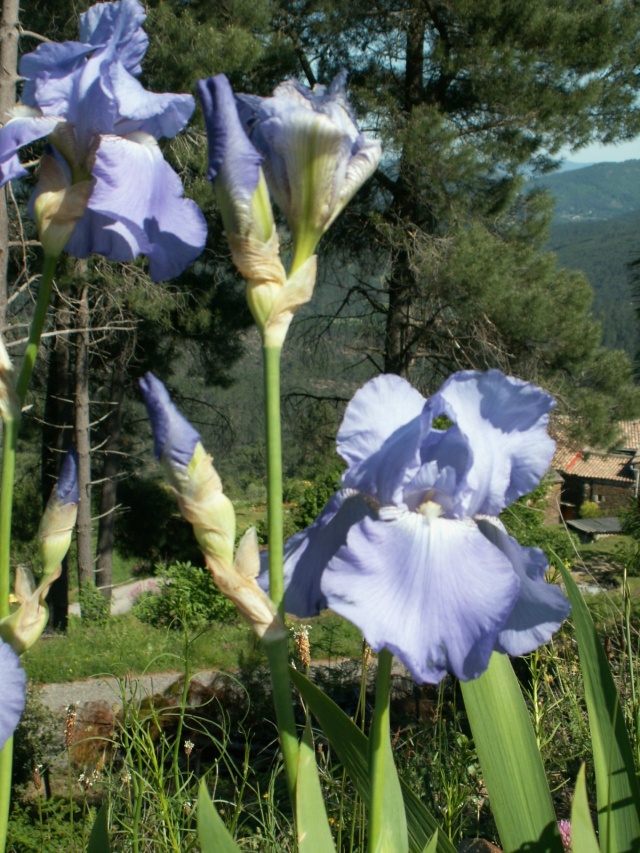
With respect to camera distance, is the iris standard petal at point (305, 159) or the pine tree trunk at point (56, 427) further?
the pine tree trunk at point (56, 427)

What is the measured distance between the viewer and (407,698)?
4262mm

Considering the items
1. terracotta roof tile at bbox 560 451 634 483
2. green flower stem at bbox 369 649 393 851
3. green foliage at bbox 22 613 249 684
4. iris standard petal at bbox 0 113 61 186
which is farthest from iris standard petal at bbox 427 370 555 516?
terracotta roof tile at bbox 560 451 634 483

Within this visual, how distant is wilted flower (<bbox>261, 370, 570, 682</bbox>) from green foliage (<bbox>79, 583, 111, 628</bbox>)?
29.2 feet

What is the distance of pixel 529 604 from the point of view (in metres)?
0.55

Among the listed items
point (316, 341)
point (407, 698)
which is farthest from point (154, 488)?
point (407, 698)

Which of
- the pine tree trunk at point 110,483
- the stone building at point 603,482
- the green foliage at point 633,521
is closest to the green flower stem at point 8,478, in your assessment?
the green foliage at point 633,521

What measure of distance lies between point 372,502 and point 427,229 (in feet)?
26.3

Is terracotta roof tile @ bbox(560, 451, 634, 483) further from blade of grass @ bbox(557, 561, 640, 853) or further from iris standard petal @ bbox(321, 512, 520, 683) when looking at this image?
iris standard petal @ bbox(321, 512, 520, 683)

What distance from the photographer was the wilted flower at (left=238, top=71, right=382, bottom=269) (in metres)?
0.51

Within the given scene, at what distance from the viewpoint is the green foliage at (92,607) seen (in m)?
8.86

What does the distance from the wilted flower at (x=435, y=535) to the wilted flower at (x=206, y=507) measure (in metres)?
0.04

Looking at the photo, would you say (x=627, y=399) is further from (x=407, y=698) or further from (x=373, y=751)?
(x=373, y=751)

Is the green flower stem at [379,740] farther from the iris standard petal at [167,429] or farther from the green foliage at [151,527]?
the green foliage at [151,527]

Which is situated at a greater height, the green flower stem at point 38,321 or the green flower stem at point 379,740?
the green flower stem at point 38,321
